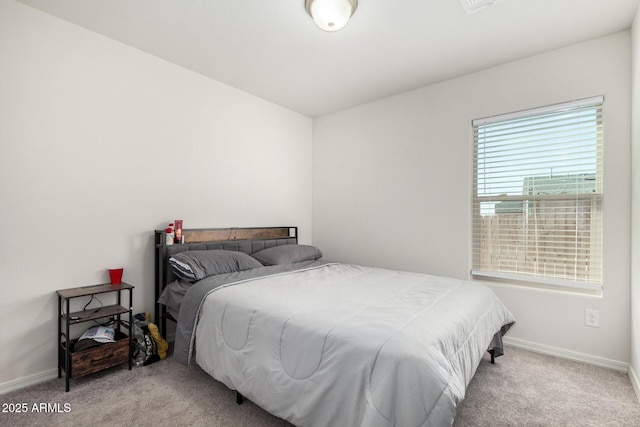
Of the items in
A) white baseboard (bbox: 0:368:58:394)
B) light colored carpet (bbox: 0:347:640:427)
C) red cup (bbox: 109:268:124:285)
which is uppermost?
red cup (bbox: 109:268:124:285)

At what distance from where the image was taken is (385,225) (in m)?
3.62

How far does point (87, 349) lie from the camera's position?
2.07 m

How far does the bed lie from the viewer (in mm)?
1191

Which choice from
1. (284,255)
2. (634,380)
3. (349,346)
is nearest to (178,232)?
(284,255)

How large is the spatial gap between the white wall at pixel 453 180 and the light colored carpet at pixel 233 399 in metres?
0.44

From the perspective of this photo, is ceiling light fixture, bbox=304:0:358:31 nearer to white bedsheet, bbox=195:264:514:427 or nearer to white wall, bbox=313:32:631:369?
white wall, bbox=313:32:631:369

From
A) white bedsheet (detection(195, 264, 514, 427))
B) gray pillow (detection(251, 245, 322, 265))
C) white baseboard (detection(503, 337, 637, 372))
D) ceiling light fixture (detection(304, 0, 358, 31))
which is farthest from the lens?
gray pillow (detection(251, 245, 322, 265))

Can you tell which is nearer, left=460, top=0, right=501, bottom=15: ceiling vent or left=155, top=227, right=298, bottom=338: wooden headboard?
left=460, top=0, right=501, bottom=15: ceiling vent

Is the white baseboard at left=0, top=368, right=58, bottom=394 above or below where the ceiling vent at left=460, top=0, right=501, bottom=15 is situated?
below

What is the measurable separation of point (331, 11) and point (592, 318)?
119 inches

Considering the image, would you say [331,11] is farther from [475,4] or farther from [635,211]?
[635,211]

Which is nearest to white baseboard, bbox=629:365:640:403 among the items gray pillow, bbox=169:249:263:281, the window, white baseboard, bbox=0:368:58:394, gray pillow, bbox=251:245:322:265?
the window

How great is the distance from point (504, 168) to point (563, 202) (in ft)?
1.80

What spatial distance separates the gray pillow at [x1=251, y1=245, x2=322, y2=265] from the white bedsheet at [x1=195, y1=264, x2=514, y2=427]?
0.80m
